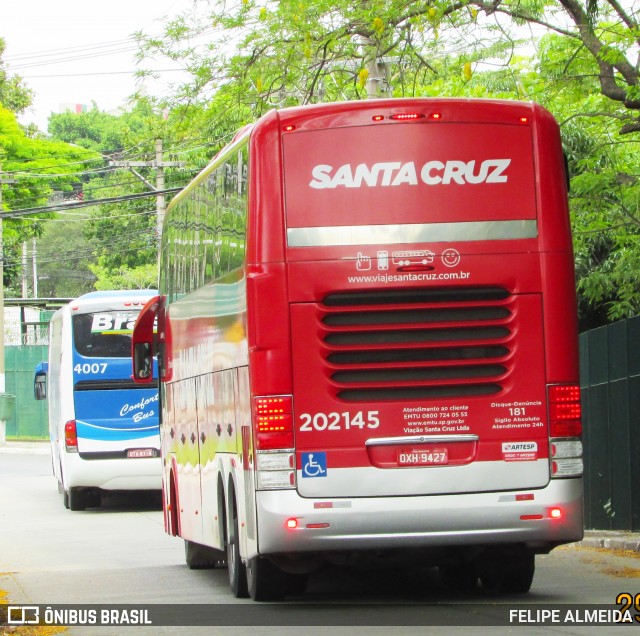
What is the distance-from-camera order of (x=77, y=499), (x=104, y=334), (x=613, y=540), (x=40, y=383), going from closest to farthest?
1. (x=613, y=540)
2. (x=104, y=334)
3. (x=77, y=499)
4. (x=40, y=383)

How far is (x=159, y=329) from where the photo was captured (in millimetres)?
17109

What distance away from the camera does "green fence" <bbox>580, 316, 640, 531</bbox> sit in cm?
1661

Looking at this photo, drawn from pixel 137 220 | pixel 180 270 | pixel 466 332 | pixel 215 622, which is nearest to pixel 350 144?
pixel 466 332

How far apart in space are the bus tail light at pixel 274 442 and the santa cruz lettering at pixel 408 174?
5.30ft

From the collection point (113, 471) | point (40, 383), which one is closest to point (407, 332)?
point (113, 471)

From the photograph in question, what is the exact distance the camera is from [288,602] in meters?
12.0

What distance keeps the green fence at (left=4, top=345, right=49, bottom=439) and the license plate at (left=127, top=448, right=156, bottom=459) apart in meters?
27.7

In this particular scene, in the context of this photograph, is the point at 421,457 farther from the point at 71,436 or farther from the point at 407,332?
the point at 71,436

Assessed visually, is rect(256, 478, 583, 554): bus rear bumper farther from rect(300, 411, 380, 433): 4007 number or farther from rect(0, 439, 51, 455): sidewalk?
rect(0, 439, 51, 455): sidewalk

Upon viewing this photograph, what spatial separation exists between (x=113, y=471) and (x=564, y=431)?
49.2ft

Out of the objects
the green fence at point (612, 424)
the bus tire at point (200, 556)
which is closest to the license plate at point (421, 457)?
the bus tire at point (200, 556)

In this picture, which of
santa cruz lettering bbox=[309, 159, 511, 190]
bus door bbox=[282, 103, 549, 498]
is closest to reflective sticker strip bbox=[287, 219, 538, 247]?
bus door bbox=[282, 103, 549, 498]

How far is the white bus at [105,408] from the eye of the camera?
81.8 ft

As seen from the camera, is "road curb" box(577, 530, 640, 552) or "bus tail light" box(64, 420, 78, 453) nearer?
"road curb" box(577, 530, 640, 552)
